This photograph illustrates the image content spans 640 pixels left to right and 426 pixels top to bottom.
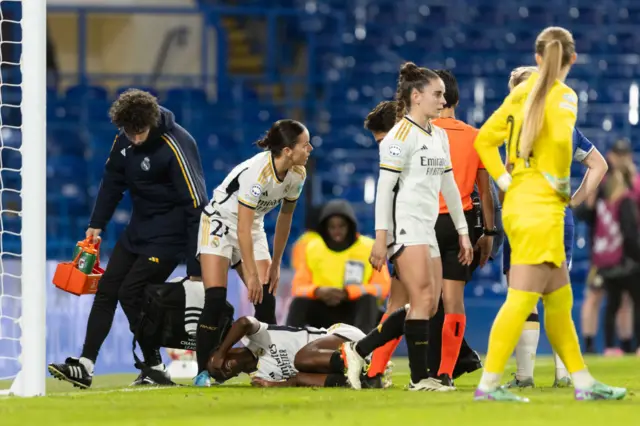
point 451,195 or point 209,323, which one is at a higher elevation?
point 451,195

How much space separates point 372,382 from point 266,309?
1227 mm

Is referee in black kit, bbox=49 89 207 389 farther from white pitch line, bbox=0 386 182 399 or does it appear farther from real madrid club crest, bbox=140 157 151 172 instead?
white pitch line, bbox=0 386 182 399

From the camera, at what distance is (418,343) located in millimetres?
7254

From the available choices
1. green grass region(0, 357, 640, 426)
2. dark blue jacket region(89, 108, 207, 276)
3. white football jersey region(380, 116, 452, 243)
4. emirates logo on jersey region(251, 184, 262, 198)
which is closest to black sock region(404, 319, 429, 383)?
green grass region(0, 357, 640, 426)

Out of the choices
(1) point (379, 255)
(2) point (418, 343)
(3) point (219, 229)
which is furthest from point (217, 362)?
(1) point (379, 255)

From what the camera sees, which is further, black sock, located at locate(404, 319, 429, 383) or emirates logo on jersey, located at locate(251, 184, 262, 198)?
emirates logo on jersey, located at locate(251, 184, 262, 198)

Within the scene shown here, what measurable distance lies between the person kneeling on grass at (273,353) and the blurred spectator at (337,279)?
8.22 ft

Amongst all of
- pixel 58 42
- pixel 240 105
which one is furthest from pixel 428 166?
pixel 58 42

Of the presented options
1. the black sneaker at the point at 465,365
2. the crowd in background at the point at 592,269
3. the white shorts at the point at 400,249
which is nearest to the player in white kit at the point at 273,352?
the black sneaker at the point at 465,365

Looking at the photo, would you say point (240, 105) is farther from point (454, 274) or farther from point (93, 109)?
point (454, 274)

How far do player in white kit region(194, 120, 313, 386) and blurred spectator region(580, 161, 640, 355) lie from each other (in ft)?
21.5

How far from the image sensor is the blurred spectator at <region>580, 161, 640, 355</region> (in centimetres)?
Result: 1431

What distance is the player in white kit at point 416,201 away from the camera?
7191 mm

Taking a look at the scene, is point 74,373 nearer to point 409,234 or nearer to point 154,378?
point 154,378
